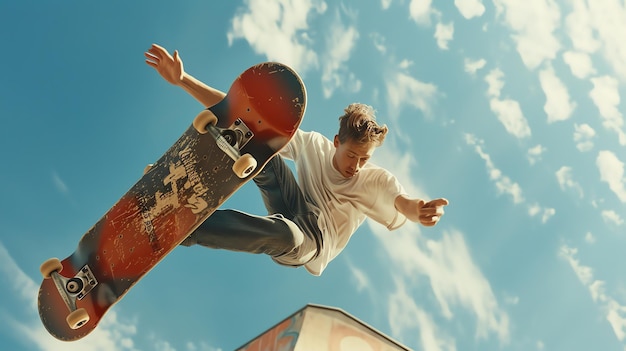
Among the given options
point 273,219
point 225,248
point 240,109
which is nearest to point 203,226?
point 225,248

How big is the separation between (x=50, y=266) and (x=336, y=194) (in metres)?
2.20

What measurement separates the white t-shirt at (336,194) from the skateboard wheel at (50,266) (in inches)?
74.0

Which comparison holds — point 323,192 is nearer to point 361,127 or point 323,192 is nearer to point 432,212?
point 361,127

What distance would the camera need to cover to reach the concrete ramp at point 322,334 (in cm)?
420

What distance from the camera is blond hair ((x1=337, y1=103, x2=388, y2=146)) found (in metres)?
4.70

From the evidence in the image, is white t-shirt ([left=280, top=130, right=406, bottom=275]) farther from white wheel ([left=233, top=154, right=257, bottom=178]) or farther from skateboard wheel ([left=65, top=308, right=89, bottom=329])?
skateboard wheel ([left=65, top=308, right=89, bottom=329])

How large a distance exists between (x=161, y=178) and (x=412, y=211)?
71.1 inches

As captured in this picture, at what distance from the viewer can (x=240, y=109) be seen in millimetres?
4246

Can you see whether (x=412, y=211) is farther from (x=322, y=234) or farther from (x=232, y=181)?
(x=232, y=181)

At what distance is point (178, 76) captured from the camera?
501 cm

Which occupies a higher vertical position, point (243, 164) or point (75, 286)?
point (243, 164)

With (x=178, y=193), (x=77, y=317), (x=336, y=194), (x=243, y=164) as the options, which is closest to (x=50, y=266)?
(x=77, y=317)

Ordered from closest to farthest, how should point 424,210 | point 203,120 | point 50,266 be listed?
point 203,120 < point 424,210 < point 50,266

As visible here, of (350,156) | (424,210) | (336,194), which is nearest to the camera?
(424,210)
